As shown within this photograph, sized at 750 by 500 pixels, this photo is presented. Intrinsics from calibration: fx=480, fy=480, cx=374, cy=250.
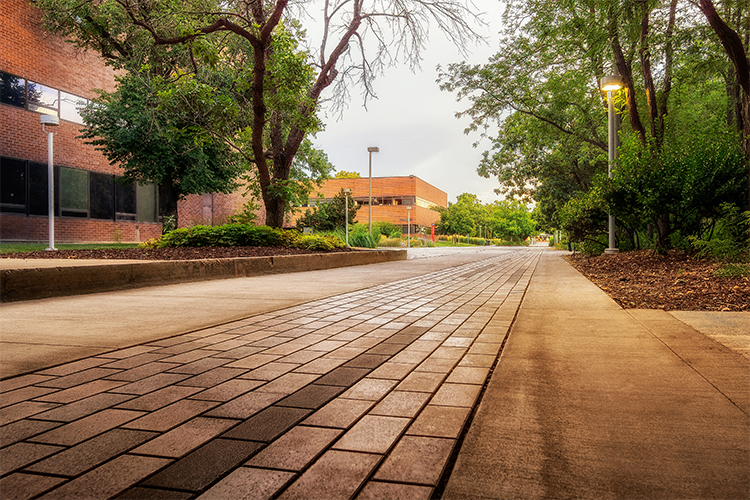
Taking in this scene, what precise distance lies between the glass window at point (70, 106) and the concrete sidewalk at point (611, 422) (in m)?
23.4

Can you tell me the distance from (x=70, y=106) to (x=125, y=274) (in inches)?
718

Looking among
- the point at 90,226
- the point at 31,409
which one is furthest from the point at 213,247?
the point at 90,226

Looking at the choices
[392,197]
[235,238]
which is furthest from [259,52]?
[392,197]

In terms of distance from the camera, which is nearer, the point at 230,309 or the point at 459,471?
the point at 459,471

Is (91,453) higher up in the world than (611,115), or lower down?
lower down

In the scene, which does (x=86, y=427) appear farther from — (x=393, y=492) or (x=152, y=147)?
(x=152, y=147)

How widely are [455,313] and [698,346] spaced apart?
8.24 ft

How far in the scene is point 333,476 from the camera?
1.79 metres

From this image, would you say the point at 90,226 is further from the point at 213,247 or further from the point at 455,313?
the point at 455,313

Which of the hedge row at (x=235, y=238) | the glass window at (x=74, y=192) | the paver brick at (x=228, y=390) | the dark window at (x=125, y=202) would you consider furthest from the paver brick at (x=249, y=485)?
the dark window at (x=125, y=202)

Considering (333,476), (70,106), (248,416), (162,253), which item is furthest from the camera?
(70,106)

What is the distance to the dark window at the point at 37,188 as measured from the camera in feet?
64.2

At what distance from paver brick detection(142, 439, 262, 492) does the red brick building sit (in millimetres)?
20341

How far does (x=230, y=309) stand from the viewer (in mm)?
5727
